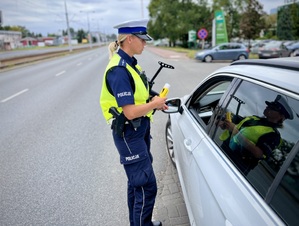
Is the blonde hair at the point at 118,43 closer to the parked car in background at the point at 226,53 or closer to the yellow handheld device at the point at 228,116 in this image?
the yellow handheld device at the point at 228,116

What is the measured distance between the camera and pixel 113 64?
1.87 meters

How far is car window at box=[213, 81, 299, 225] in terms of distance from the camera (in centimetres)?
116

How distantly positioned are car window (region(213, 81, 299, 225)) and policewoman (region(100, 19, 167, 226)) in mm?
560

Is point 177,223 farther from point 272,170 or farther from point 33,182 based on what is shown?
point 33,182

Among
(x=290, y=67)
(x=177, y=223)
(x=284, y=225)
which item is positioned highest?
(x=290, y=67)

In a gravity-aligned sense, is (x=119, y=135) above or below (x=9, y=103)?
above

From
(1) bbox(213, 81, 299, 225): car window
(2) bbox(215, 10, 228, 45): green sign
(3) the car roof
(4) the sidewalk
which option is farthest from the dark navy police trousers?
(2) bbox(215, 10, 228, 45): green sign

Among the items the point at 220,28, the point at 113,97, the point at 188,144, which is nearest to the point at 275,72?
the point at 188,144

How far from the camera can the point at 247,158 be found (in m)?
1.51

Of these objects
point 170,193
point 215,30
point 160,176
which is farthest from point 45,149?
point 215,30

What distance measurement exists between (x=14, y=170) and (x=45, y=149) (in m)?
0.73

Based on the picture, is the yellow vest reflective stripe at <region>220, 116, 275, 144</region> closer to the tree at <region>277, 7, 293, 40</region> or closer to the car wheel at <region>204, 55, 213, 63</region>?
the car wheel at <region>204, 55, 213, 63</region>

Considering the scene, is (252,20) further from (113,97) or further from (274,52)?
(113,97)

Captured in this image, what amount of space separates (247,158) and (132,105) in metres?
0.86
